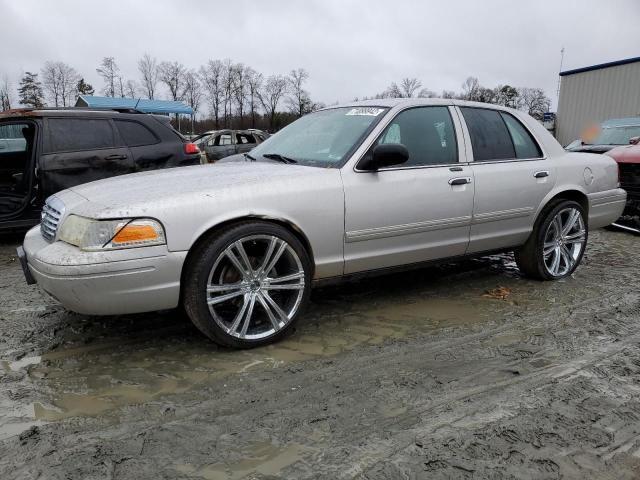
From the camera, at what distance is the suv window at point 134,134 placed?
20.5 feet

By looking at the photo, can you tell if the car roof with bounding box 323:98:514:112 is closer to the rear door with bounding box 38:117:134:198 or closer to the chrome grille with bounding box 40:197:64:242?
the chrome grille with bounding box 40:197:64:242

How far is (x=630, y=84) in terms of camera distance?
65.8 ft

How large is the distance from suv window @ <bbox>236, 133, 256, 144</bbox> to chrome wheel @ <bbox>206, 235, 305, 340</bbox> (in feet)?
45.2

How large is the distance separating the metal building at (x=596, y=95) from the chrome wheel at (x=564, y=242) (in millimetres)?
18214

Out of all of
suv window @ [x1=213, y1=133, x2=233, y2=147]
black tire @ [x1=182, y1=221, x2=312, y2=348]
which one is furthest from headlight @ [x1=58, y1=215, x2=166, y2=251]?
suv window @ [x1=213, y1=133, x2=233, y2=147]

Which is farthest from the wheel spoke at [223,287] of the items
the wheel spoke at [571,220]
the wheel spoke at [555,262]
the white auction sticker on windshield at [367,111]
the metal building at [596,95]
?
the metal building at [596,95]

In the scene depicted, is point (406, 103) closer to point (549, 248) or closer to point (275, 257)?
point (275, 257)

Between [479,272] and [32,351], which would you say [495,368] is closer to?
[479,272]

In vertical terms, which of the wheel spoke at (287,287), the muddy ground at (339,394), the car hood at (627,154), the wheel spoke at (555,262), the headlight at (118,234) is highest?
the car hood at (627,154)

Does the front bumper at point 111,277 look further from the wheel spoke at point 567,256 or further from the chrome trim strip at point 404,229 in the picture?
the wheel spoke at point 567,256

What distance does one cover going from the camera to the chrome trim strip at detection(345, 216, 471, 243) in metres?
3.46

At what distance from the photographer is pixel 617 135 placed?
1103 centimetres

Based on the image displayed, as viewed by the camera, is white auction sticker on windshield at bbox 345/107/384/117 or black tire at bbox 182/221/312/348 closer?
black tire at bbox 182/221/312/348

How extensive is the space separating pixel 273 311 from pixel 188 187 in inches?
37.0
